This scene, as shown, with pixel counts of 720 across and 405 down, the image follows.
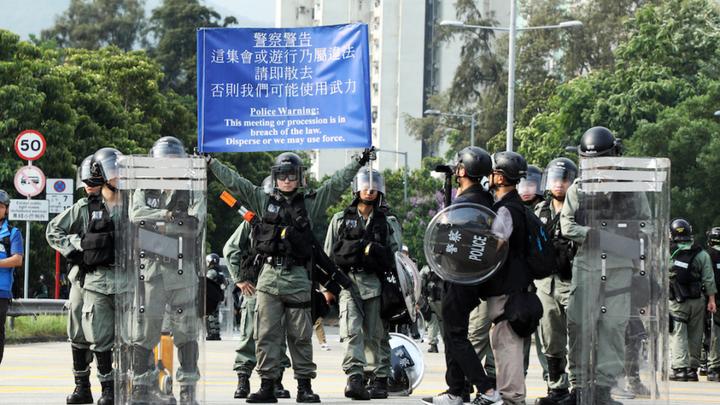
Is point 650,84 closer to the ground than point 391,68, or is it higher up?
closer to the ground

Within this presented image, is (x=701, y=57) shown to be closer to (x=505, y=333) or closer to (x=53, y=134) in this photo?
(x=53, y=134)

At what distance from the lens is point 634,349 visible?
11516 mm

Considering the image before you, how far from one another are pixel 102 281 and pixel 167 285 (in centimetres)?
185

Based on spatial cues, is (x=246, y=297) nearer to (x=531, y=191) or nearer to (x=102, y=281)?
(x=102, y=281)

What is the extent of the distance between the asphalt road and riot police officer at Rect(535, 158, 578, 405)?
2.52ft

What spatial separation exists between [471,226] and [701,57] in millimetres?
44145

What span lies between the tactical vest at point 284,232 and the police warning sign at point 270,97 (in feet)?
1.72

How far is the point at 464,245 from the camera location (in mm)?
11695

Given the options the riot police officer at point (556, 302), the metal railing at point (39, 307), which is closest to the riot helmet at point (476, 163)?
the riot police officer at point (556, 302)

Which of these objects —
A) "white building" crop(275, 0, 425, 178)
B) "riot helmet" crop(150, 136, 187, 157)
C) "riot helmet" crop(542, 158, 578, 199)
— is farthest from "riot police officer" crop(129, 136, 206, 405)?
"white building" crop(275, 0, 425, 178)

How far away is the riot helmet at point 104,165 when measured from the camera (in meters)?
13.3

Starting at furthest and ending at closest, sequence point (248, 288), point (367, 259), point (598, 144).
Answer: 1. point (367, 259)
2. point (248, 288)
3. point (598, 144)

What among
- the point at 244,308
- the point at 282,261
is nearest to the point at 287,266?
the point at 282,261

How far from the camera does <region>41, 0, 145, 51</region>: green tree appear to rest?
3634 inches
